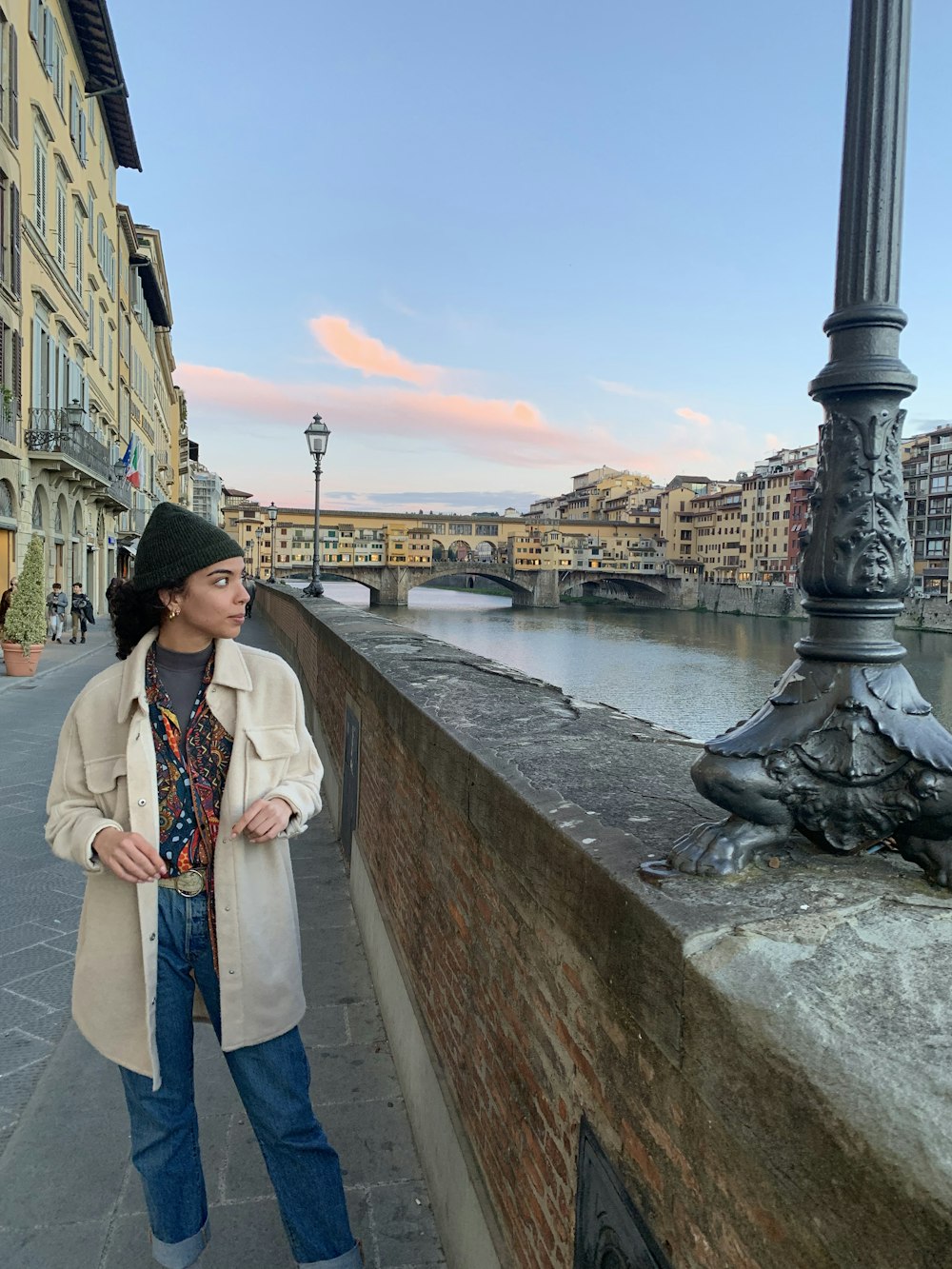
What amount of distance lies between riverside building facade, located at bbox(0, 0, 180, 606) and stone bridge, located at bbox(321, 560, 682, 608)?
39.9 metres

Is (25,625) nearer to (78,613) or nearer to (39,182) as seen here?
(78,613)

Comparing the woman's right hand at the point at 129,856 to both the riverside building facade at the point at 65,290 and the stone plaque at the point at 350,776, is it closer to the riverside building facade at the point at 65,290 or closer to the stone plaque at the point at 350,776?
the stone plaque at the point at 350,776

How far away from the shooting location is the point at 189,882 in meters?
1.92

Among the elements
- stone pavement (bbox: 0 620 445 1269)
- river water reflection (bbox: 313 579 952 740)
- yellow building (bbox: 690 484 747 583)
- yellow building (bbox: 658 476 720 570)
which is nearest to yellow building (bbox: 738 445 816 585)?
yellow building (bbox: 690 484 747 583)

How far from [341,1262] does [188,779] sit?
114 centimetres

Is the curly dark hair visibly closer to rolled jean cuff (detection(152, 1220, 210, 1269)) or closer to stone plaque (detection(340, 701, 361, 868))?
rolled jean cuff (detection(152, 1220, 210, 1269))

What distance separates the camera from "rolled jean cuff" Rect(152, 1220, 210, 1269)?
206 cm

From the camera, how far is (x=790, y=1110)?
0.91 meters

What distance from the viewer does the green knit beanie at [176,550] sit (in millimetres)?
1917

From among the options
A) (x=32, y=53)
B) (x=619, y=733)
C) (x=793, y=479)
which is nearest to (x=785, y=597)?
(x=793, y=479)

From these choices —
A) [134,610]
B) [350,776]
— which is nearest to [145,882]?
[134,610]

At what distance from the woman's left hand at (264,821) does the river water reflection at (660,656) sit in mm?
8643

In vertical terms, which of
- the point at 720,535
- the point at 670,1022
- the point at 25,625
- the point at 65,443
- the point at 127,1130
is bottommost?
the point at 127,1130

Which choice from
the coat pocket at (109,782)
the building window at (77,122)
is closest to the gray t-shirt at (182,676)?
the coat pocket at (109,782)
